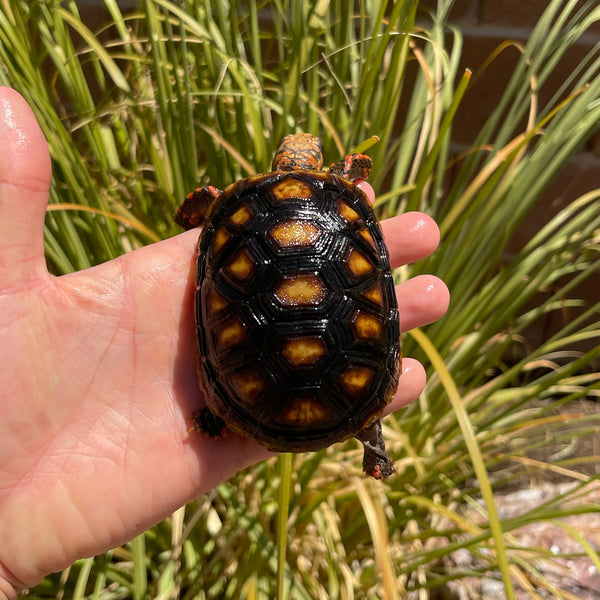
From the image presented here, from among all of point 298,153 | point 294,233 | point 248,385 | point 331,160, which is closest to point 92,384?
point 248,385

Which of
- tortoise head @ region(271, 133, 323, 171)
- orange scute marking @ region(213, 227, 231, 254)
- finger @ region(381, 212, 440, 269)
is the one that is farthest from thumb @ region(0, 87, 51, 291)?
finger @ region(381, 212, 440, 269)

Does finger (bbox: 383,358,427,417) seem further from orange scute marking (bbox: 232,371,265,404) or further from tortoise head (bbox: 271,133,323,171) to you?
tortoise head (bbox: 271,133,323,171)

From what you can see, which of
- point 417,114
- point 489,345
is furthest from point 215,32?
point 489,345

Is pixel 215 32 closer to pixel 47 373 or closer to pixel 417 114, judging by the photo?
pixel 417 114

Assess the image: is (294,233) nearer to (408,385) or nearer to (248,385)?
(248,385)

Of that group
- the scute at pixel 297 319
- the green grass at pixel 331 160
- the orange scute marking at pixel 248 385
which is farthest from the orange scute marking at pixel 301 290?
the green grass at pixel 331 160

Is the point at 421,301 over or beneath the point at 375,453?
over
